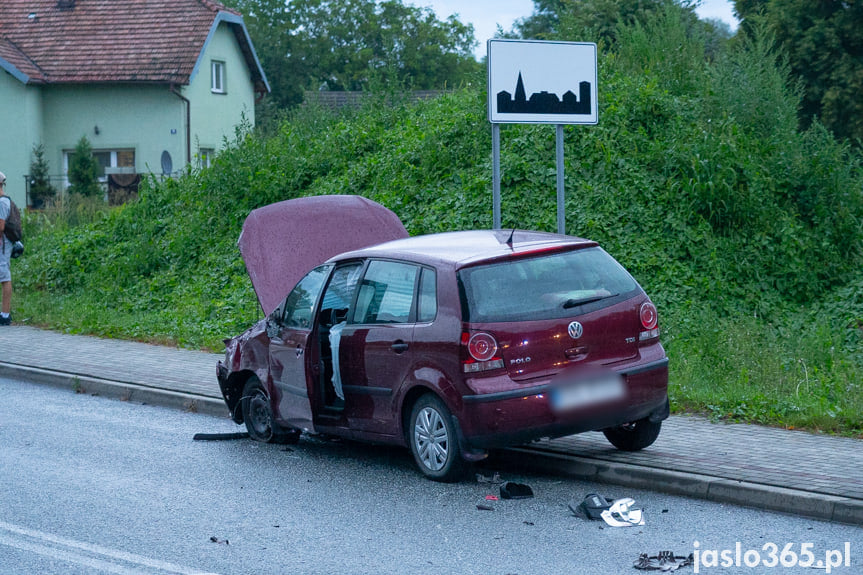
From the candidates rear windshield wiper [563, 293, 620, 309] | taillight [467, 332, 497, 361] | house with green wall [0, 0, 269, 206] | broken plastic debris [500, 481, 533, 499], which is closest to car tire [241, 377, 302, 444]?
broken plastic debris [500, 481, 533, 499]

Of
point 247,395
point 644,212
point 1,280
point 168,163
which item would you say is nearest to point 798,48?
point 644,212

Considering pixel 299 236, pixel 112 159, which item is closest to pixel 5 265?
pixel 299 236

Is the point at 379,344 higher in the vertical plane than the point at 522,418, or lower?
higher

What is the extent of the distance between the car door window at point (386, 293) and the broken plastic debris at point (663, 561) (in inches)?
101

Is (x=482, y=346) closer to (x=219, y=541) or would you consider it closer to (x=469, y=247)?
(x=469, y=247)

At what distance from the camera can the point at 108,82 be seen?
37.8 metres

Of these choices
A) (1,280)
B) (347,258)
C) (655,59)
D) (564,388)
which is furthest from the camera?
(655,59)

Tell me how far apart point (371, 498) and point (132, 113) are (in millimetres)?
34276

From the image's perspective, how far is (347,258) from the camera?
815cm

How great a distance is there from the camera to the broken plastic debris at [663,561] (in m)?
5.26

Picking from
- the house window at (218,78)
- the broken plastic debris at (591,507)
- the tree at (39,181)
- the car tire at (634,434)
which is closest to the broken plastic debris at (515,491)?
the broken plastic debris at (591,507)

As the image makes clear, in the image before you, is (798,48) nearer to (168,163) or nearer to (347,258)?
(168,163)

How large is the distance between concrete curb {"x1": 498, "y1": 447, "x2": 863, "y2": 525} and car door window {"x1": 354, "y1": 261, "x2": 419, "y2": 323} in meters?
1.35

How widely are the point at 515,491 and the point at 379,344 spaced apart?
1405 mm
